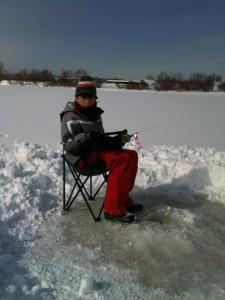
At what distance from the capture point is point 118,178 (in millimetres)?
3779

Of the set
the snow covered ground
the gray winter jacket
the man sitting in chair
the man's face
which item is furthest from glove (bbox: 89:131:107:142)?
the snow covered ground

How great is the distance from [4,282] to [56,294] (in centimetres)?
43

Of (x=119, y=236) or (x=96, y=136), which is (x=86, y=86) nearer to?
(x=96, y=136)

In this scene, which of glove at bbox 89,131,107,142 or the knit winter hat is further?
the knit winter hat

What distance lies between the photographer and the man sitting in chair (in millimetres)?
3785

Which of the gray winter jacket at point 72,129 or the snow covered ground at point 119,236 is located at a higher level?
the gray winter jacket at point 72,129

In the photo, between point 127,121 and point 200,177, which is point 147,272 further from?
point 127,121

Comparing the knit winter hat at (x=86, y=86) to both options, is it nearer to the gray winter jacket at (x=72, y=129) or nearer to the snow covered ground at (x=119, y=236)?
the gray winter jacket at (x=72, y=129)

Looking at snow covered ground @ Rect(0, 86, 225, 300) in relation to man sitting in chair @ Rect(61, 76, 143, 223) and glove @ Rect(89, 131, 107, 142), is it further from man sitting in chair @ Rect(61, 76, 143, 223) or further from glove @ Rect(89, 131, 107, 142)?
glove @ Rect(89, 131, 107, 142)

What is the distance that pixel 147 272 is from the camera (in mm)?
3055

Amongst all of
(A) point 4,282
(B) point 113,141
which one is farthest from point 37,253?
(B) point 113,141

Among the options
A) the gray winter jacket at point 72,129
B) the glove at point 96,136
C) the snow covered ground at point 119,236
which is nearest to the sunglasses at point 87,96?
the gray winter jacket at point 72,129

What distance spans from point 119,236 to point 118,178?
598 millimetres

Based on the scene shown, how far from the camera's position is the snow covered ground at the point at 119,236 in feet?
9.27
